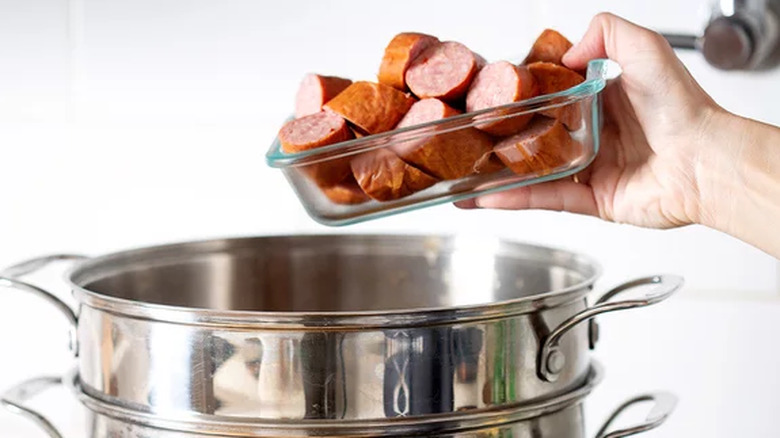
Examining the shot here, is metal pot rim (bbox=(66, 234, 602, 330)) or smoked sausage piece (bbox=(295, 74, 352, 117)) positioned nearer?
metal pot rim (bbox=(66, 234, 602, 330))

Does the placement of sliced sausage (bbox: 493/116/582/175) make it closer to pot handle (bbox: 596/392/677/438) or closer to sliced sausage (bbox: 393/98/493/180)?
sliced sausage (bbox: 393/98/493/180)

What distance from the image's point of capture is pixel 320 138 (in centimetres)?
75

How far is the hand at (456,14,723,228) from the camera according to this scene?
32.1 inches

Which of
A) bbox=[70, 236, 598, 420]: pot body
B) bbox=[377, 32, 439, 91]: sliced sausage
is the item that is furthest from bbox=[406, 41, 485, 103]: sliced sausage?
bbox=[70, 236, 598, 420]: pot body

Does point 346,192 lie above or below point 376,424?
above

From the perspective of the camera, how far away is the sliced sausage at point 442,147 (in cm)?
73

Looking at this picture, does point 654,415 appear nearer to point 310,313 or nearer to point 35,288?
point 310,313

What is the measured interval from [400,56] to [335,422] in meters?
0.28

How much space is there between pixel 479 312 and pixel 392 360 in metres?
0.07

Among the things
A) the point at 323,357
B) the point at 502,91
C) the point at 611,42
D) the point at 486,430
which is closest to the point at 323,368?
the point at 323,357

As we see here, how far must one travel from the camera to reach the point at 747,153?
0.82 m

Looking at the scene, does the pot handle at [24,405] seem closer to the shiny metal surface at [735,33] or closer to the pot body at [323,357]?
the pot body at [323,357]

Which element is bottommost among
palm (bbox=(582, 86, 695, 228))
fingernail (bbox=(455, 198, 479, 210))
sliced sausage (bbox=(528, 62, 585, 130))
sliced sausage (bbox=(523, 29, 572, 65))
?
fingernail (bbox=(455, 198, 479, 210))

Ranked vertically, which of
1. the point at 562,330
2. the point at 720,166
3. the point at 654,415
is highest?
the point at 720,166
